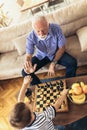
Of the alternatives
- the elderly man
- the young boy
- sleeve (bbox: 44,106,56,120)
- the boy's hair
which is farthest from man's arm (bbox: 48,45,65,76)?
the boy's hair

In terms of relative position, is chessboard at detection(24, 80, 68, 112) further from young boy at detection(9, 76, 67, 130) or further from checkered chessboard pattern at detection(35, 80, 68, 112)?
young boy at detection(9, 76, 67, 130)

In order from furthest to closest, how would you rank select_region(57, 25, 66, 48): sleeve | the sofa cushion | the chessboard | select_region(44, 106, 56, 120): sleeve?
the sofa cushion < select_region(57, 25, 66, 48): sleeve < the chessboard < select_region(44, 106, 56, 120): sleeve

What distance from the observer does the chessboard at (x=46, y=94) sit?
1.87 metres

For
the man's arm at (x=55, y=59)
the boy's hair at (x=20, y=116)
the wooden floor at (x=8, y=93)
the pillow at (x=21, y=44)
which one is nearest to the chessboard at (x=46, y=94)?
the man's arm at (x=55, y=59)

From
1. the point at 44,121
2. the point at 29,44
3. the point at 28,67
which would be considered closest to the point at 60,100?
the point at 44,121

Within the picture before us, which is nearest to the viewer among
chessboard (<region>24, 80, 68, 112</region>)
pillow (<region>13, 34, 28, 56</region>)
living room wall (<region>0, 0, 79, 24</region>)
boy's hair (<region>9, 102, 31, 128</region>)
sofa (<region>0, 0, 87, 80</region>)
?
boy's hair (<region>9, 102, 31, 128</region>)

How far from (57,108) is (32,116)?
29 centimetres

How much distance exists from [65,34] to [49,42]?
423 mm

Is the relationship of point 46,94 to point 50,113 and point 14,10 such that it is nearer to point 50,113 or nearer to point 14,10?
point 50,113

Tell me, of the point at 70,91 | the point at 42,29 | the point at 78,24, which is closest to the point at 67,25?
the point at 78,24

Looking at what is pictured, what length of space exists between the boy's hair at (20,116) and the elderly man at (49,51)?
917 millimetres

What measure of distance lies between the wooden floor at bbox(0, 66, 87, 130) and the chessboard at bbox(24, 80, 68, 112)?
0.66 metres

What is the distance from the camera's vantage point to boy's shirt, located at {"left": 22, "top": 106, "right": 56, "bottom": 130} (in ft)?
4.99

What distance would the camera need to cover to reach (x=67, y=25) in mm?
2641
